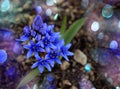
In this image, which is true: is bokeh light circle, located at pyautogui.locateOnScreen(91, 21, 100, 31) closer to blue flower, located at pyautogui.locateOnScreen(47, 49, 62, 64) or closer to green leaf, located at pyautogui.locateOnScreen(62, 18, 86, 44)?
green leaf, located at pyautogui.locateOnScreen(62, 18, 86, 44)

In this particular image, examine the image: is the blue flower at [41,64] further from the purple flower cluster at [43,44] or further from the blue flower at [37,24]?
the blue flower at [37,24]

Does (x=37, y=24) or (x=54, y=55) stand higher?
(x=37, y=24)

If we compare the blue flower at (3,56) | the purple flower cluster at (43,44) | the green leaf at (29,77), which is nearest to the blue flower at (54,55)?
the purple flower cluster at (43,44)

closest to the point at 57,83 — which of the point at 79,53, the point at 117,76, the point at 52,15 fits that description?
the point at 79,53

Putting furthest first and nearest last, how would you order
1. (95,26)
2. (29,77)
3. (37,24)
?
(95,26) → (29,77) → (37,24)

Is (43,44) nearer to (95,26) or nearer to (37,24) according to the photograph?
(37,24)

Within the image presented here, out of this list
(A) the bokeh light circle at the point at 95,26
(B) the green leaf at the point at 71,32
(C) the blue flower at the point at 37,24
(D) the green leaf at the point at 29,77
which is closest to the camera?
(C) the blue flower at the point at 37,24

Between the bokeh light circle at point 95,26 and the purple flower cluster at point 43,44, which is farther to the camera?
the bokeh light circle at point 95,26

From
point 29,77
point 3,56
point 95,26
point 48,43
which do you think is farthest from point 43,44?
point 95,26

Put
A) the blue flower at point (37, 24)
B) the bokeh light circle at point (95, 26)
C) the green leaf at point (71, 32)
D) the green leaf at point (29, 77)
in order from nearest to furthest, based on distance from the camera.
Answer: the blue flower at point (37, 24) < the green leaf at point (29, 77) < the green leaf at point (71, 32) < the bokeh light circle at point (95, 26)
